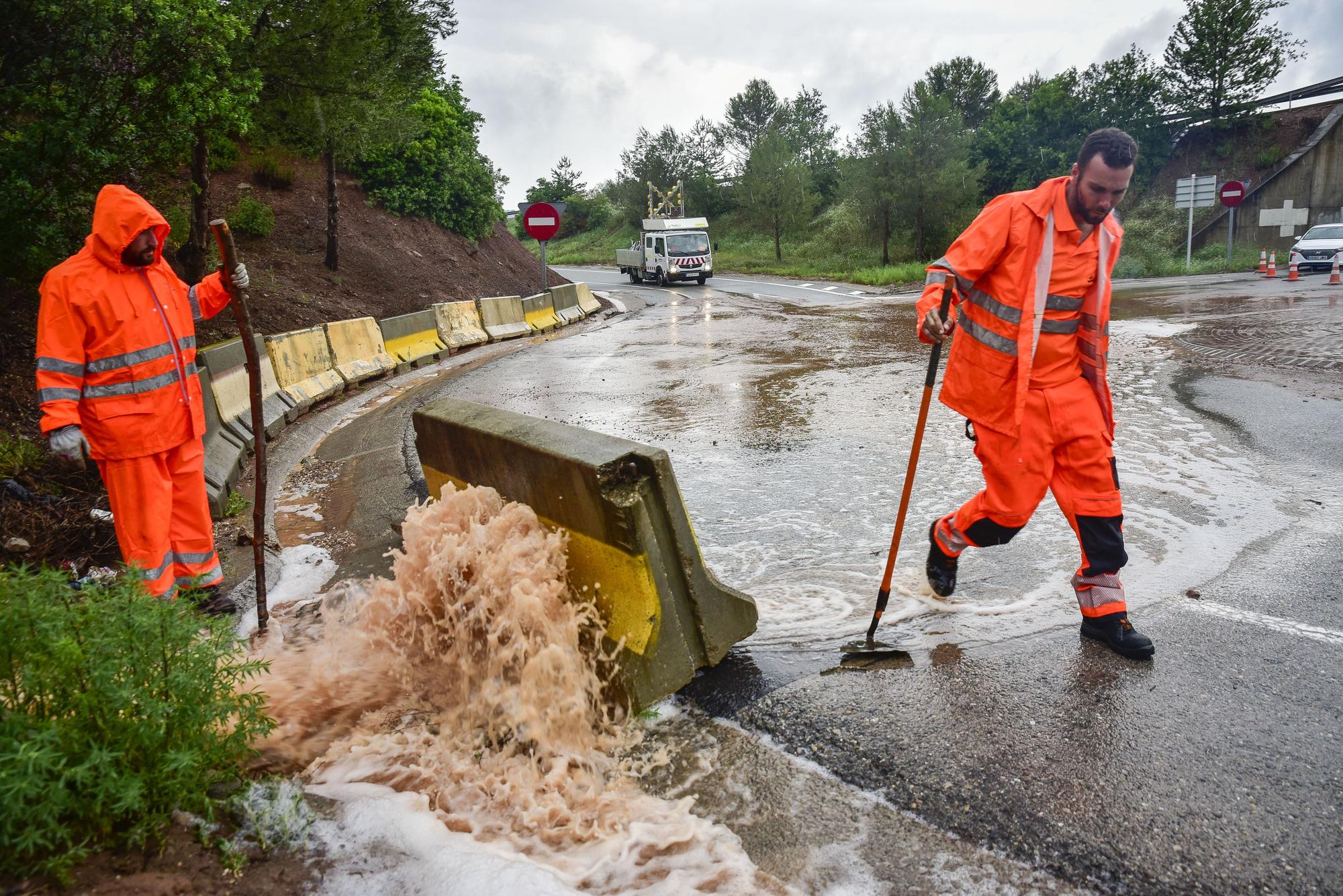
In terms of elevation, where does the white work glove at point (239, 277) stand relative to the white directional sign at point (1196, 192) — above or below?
below

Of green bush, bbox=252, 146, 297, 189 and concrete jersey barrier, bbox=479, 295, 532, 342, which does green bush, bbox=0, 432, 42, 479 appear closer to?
concrete jersey barrier, bbox=479, 295, 532, 342

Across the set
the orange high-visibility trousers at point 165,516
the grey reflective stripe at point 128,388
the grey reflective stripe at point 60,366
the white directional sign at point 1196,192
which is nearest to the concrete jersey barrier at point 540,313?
the orange high-visibility trousers at point 165,516

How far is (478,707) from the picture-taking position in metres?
3.39

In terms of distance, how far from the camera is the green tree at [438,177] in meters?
23.2

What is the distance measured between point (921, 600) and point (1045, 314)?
1.40m

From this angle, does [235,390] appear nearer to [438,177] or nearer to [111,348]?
[111,348]

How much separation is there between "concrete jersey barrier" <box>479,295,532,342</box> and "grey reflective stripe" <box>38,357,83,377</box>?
13378mm

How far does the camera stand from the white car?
25.3 metres

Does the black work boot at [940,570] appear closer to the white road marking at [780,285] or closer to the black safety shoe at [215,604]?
the black safety shoe at [215,604]

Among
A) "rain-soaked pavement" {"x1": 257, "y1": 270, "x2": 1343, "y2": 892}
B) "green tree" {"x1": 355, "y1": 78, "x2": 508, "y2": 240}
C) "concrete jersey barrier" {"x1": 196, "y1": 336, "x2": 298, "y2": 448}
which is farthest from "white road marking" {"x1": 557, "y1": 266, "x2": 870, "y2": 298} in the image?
"concrete jersey barrier" {"x1": 196, "y1": 336, "x2": 298, "y2": 448}

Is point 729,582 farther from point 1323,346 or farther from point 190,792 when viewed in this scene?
point 1323,346

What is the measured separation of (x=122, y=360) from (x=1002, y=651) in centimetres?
391

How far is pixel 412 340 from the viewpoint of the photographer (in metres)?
14.3

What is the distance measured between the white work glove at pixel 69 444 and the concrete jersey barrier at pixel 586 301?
19489 mm
